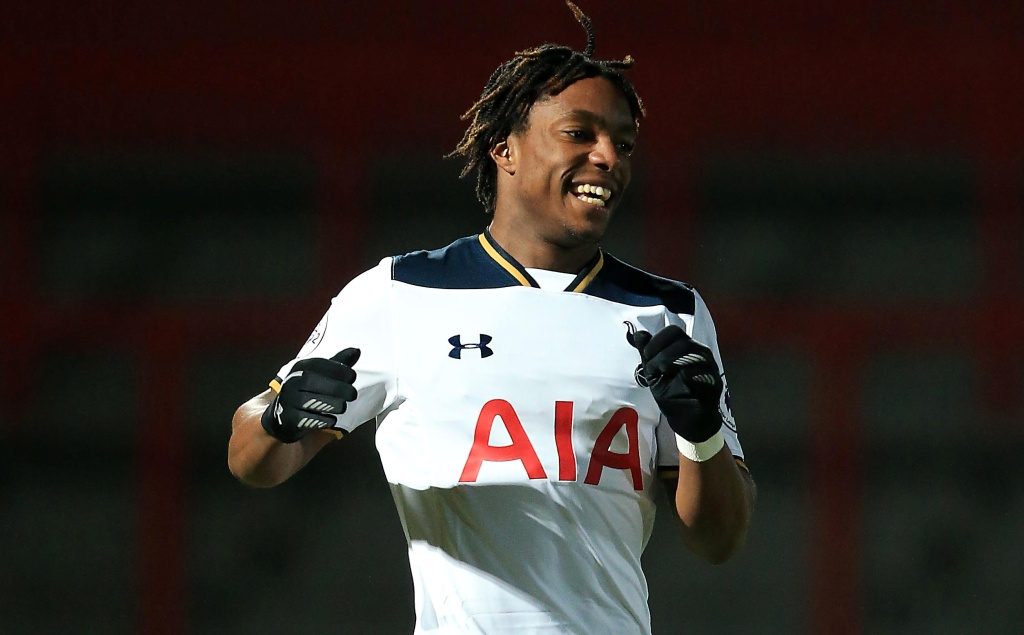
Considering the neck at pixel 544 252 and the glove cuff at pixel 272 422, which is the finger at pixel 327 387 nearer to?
the glove cuff at pixel 272 422

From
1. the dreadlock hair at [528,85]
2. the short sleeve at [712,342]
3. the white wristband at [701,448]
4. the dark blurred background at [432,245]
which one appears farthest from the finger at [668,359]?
the dark blurred background at [432,245]

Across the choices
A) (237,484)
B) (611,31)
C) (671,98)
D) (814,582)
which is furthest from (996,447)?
(237,484)

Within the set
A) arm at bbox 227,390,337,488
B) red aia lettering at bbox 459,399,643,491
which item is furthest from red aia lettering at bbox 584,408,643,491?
arm at bbox 227,390,337,488

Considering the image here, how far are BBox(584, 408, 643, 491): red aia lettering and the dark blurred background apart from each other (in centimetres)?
216

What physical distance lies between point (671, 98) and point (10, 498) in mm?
2109

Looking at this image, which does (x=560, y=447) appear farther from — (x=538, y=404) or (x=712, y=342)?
(x=712, y=342)

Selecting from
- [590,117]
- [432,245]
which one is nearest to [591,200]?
[590,117]

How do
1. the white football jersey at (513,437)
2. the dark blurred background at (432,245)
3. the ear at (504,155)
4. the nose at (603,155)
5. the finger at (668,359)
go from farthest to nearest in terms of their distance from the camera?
the dark blurred background at (432,245) < the ear at (504,155) < the nose at (603,155) < the white football jersey at (513,437) < the finger at (668,359)

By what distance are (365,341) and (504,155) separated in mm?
346

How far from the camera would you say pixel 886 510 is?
12.7ft

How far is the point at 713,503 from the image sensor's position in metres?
1.75

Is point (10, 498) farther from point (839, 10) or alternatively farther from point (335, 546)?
point (839, 10)

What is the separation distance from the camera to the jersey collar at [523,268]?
6.07ft

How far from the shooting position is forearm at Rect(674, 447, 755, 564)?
1728mm
